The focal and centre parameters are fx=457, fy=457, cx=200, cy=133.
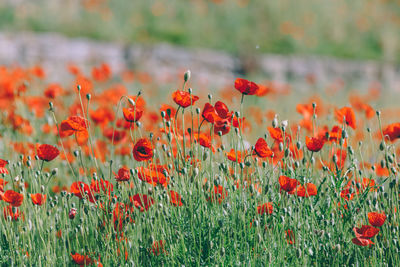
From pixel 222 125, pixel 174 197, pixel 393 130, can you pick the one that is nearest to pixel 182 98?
pixel 222 125

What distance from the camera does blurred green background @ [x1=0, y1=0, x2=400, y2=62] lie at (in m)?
9.43

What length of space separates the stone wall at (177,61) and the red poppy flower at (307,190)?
5663 mm

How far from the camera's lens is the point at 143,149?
1.66 meters

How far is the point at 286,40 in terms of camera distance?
1057cm

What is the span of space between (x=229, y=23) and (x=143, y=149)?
30.6 feet

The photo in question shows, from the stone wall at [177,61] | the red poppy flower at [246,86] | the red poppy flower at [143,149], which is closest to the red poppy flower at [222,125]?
the red poppy flower at [246,86]

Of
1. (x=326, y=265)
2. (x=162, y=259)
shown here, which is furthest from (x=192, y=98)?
(x=326, y=265)

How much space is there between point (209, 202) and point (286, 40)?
30.4ft

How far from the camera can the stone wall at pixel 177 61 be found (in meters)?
7.96

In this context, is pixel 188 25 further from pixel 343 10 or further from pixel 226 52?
pixel 343 10

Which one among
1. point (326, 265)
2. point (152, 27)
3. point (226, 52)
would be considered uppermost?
point (152, 27)

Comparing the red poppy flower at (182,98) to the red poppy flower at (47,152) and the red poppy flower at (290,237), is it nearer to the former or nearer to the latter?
the red poppy flower at (47,152)

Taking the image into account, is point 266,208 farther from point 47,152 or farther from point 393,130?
point 47,152

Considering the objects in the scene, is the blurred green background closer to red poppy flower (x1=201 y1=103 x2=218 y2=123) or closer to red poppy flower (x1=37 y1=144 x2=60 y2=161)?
red poppy flower (x1=201 y1=103 x2=218 y2=123)
